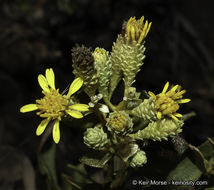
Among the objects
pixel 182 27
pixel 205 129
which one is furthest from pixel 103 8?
pixel 205 129

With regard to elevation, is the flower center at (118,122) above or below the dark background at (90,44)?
below

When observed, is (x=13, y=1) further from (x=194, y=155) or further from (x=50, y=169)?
(x=194, y=155)

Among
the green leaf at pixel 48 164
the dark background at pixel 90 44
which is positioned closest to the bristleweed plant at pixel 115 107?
the green leaf at pixel 48 164

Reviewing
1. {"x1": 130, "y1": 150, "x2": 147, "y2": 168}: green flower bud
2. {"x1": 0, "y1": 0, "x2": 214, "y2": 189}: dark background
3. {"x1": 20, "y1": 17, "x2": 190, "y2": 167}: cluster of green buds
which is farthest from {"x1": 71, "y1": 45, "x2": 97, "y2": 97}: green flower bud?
{"x1": 0, "y1": 0, "x2": 214, "y2": 189}: dark background

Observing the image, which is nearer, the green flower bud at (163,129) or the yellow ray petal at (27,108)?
the green flower bud at (163,129)

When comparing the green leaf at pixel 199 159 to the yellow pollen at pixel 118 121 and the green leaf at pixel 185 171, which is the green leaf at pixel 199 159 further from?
the yellow pollen at pixel 118 121

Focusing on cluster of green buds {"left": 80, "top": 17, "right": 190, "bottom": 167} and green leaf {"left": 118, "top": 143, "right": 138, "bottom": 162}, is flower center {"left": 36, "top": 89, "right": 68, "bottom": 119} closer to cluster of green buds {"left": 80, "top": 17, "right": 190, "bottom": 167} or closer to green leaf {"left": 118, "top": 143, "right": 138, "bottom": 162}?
cluster of green buds {"left": 80, "top": 17, "right": 190, "bottom": 167}
